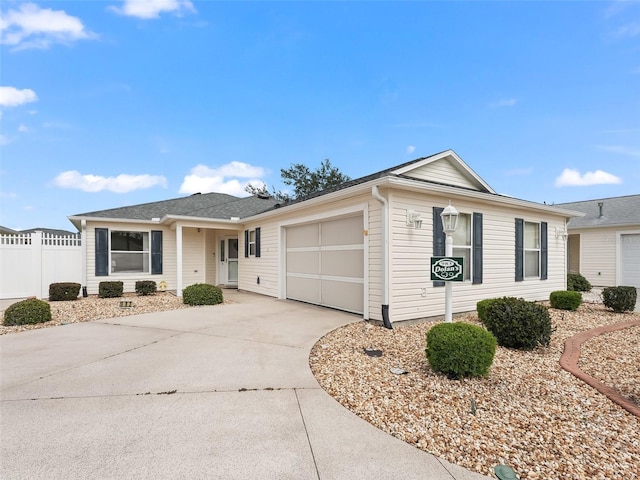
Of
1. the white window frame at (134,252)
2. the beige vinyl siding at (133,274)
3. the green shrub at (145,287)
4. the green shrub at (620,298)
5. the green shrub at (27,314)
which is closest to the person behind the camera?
the green shrub at (27,314)

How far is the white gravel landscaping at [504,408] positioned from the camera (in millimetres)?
2182

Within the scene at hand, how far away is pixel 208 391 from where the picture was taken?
125 inches

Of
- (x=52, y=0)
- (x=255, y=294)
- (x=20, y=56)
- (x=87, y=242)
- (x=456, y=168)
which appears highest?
(x=52, y=0)

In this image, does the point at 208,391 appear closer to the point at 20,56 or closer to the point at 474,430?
the point at 474,430

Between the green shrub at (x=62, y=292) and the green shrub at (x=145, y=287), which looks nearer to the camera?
the green shrub at (x=62, y=292)

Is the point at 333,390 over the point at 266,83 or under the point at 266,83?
under

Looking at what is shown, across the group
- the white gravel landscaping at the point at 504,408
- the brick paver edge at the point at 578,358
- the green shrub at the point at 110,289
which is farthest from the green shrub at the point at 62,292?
the brick paver edge at the point at 578,358

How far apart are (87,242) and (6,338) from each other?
6.61 m

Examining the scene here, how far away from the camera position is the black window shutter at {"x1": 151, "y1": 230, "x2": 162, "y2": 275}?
11906mm

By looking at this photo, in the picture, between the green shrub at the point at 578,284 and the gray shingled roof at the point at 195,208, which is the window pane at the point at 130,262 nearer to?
the gray shingled roof at the point at 195,208

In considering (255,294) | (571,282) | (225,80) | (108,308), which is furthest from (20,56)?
(571,282)

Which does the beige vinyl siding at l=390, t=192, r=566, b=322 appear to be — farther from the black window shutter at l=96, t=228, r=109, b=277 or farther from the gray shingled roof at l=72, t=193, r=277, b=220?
the black window shutter at l=96, t=228, r=109, b=277

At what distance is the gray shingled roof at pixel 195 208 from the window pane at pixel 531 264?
9.60 m

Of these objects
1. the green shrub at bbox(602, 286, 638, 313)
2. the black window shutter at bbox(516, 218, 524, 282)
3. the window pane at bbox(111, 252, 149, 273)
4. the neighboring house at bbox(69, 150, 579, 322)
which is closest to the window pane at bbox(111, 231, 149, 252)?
the neighboring house at bbox(69, 150, 579, 322)
